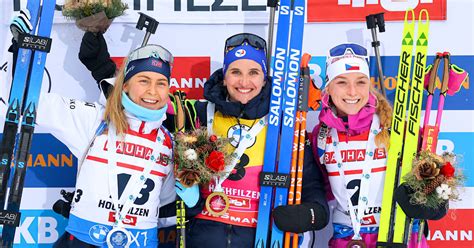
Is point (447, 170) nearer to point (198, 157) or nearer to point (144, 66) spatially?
point (198, 157)

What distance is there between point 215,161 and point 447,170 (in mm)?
1198

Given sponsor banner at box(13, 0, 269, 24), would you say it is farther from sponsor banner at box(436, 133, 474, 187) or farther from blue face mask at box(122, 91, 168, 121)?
sponsor banner at box(436, 133, 474, 187)

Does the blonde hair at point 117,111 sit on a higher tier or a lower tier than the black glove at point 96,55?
lower

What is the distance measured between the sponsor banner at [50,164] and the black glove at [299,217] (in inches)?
66.1

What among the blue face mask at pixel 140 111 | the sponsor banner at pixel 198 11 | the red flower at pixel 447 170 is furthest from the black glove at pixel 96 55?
the red flower at pixel 447 170

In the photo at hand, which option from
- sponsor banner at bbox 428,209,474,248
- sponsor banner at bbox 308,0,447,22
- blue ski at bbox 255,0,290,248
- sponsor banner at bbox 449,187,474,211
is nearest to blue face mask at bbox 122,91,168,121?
blue ski at bbox 255,0,290,248

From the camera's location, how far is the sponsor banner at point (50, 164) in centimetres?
396

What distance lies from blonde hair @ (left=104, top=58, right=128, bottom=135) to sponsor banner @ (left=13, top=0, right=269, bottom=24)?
3.11 feet

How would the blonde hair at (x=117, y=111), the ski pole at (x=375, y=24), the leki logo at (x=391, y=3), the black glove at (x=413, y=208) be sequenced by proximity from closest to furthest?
the black glove at (x=413, y=208) < the blonde hair at (x=117, y=111) < the ski pole at (x=375, y=24) < the leki logo at (x=391, y=3)

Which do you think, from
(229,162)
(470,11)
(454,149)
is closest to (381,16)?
(470,11)

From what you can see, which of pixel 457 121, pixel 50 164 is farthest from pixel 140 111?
pixel 457 121

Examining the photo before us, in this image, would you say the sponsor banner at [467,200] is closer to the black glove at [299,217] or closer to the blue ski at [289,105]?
the black glove at [299,217]

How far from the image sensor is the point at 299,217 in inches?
121

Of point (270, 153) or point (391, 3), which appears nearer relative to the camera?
point (270, 153)
